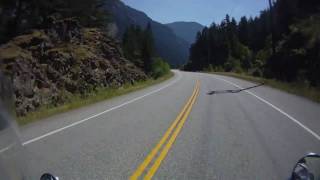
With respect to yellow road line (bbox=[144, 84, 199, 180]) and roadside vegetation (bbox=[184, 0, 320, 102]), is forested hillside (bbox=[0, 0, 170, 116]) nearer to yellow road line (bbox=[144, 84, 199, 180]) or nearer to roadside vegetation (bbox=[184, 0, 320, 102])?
yellow road line (bbox=[144, 84, 199, 180])

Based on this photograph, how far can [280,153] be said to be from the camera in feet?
31.1

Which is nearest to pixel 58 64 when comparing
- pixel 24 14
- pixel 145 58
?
pixel 24 14

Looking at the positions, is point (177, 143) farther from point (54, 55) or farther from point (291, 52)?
point (291, 52)


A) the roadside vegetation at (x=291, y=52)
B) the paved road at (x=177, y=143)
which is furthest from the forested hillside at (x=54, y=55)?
the roadside vegetation at (x=291, y=52)

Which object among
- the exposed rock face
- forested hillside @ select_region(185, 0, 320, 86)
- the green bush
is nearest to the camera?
the exposed rock face

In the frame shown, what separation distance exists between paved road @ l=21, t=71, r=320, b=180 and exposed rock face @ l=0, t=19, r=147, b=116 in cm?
441

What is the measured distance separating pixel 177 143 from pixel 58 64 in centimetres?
1877

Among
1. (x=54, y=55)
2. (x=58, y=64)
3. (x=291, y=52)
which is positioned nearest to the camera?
(x=58, y=64)

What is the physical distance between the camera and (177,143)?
425 inches

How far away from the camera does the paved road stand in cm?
790

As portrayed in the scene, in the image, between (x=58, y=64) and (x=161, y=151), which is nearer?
(x=161, y=151)

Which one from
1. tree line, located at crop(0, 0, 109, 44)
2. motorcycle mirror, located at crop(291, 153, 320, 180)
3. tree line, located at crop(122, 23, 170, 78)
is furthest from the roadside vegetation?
motorcycle mirror, located at crop(291, 153, 320, 180)

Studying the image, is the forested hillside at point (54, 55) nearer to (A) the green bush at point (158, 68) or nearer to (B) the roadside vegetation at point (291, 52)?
(B) the roadside vegetation at point (291, 52)

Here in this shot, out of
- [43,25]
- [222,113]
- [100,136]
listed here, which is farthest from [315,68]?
[100,136]
